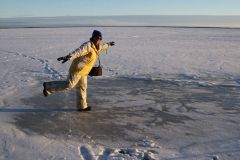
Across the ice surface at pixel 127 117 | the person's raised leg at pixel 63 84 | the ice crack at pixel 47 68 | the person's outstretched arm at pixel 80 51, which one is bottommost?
the ice crack at pixel 47 68

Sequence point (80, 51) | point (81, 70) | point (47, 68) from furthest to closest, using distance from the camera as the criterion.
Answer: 1. point (47, 68)
2. point (81, 70)
3. point (80, 51)

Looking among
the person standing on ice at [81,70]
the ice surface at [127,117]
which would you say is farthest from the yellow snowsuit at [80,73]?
the ice surface at [127,117]

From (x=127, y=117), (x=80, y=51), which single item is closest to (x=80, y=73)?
(x=80, y=51)

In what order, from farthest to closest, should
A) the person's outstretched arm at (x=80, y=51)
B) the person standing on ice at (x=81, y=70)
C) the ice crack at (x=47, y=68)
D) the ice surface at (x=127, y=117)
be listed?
1. the ice crack at (x=47, y=68)
2. the person standing on ice at (x=81, y=70)
3. the person's outstretched arm at (x=80, y=51)
4. the ice surface at (x=127, y=117)

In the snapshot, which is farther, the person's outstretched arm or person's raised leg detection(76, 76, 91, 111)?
person's raised leg detection(76, 76, 91, 111)

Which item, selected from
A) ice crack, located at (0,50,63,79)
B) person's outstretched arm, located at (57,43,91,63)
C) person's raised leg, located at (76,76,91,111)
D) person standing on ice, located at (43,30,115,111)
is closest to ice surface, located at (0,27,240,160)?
ice crack, located at (0,50,63,79)

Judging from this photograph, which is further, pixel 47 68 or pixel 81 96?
pixel 47 68

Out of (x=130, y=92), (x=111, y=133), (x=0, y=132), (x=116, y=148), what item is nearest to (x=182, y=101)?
(x=130, y=92)

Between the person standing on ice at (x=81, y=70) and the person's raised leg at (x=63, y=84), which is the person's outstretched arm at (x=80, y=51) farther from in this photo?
the person's raised leg at (x=63, y=84)

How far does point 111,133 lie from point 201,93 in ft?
11.7

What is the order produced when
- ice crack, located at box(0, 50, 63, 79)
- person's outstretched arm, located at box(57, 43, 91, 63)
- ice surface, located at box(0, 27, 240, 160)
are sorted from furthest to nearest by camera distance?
1. ice crack, located at box(0, 50, 63, 79)
2. person's outstretched arm, located at box(57, 43, 91, 63)
3. ice surface, located at box(0, 27, 240, 160)

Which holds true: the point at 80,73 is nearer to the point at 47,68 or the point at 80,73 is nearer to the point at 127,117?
the point at 127,117

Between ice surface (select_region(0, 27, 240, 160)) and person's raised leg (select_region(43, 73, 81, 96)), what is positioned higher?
person's raised leg (select_region(43, 73, 81, 96))

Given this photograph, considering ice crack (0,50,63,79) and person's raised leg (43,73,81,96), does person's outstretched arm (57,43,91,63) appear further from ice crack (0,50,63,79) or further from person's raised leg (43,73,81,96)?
ice crack (0,50,63,79)
